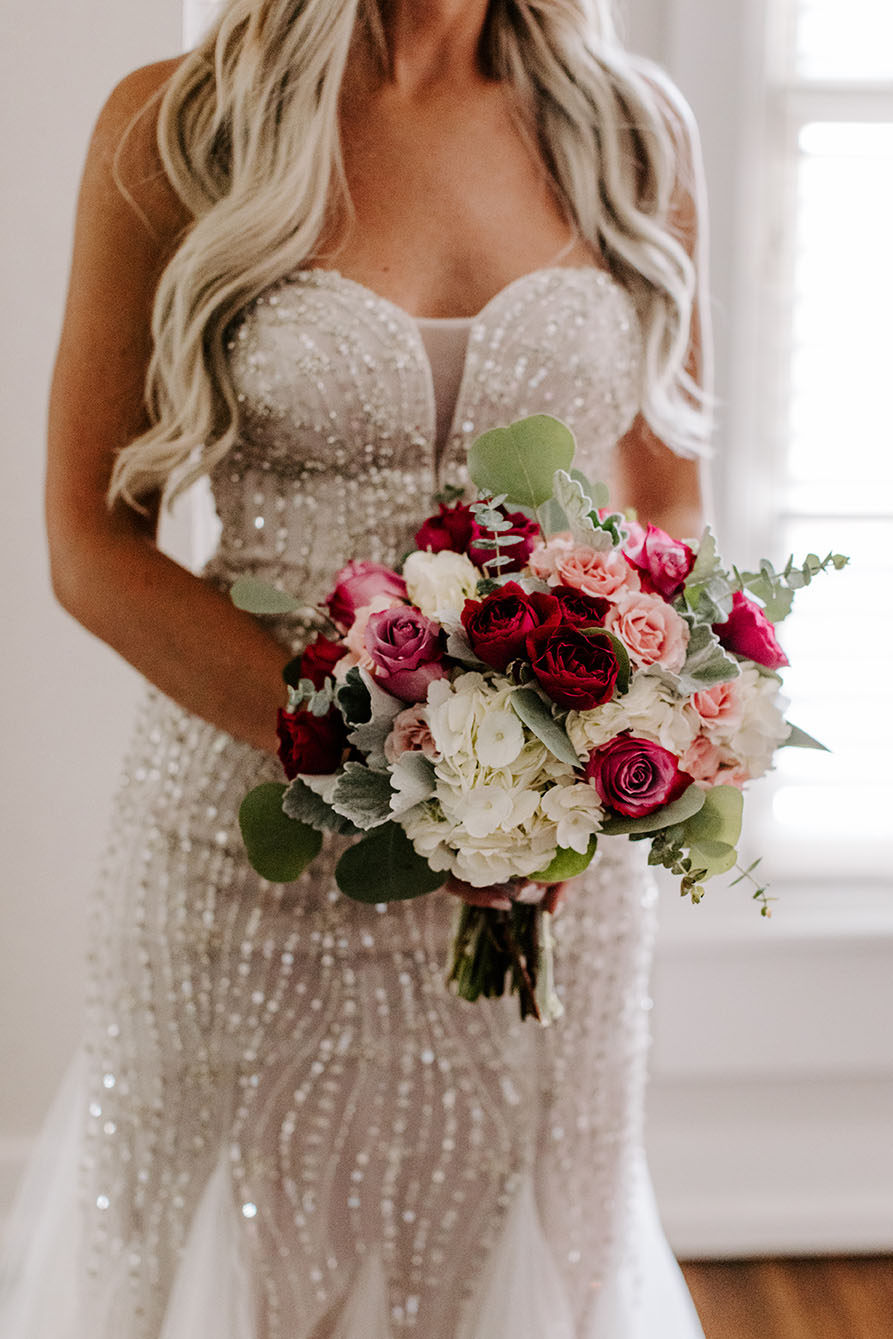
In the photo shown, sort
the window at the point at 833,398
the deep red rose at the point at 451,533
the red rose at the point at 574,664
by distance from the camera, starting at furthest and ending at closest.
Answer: the window at the point at 833,398 → the deep red rose at the point at 451,533 → the red rose at the point at 574,664

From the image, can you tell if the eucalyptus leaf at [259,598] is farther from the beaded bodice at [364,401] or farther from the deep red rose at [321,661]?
the beaded bodice at [364,401]

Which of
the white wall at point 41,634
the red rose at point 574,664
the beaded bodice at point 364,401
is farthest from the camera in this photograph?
the white wall at point 41,634

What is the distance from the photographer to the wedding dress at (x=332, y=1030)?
1229 mm

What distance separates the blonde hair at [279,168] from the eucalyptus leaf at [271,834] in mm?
394

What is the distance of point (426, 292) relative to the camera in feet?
4.21

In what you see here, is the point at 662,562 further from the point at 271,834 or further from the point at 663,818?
the point at 271,834

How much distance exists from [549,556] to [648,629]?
95 millimetres

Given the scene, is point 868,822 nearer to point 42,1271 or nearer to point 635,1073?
point 635,1073

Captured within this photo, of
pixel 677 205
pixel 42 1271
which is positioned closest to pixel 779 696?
pixel 677 205

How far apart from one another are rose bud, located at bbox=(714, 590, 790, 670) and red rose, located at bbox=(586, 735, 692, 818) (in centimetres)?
13

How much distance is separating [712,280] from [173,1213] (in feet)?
4.98

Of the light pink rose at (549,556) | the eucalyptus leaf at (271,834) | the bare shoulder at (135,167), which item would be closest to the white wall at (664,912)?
the bare shoulder at (135,167)

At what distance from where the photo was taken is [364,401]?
1220 mm

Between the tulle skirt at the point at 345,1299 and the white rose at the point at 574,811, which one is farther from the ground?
the white rose at the point at 574,811
